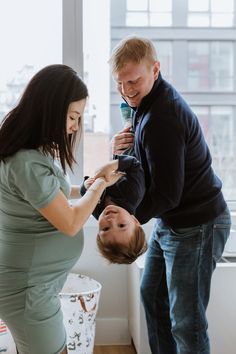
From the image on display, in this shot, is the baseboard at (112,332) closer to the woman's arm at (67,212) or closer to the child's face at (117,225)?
the child's face at (117,225)

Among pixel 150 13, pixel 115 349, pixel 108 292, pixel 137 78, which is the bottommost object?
pixel 115 349

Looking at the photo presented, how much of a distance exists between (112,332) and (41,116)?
5.34ft

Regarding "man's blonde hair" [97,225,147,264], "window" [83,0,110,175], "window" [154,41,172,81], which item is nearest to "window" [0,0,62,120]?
"window" [83,0,110,175]

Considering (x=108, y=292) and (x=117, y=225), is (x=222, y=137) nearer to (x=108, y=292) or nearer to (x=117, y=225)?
(x=108, y=292)

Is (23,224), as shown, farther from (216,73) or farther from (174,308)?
(216,73)

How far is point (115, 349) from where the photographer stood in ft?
8.51

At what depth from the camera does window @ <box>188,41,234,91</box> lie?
2.82 metres

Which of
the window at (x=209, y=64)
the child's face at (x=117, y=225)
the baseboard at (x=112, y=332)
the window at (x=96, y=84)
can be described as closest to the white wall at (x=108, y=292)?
the baseboard at (x=112, y=332)

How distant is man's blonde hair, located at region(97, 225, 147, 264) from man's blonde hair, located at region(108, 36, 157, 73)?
1.89 ft

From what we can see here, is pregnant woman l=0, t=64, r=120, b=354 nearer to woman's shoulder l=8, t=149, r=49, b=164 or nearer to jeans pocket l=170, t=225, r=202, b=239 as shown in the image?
woman's shoulder l=8, t=149, r=49, b=164

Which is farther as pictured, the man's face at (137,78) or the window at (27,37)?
the window at (27,37)

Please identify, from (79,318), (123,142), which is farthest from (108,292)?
(123,142)

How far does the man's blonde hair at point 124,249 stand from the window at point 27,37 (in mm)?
1271

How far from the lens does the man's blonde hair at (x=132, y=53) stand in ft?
5.45
